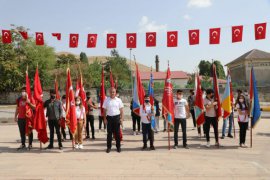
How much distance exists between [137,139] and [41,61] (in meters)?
47.6

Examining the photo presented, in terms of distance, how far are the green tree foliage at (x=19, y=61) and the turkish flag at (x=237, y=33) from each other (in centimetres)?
3623

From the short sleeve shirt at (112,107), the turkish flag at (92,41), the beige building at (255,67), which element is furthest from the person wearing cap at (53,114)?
the beige building at (255,67)

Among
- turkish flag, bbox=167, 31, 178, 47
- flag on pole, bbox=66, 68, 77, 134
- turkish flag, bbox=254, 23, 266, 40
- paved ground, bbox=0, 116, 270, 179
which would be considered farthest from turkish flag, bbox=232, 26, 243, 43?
flag on pole, bbox=66, 68, 77, 134

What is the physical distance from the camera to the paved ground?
695cm

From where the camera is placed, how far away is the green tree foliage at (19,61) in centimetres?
4991

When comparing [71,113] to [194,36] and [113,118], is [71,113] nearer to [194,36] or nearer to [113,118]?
[113,118]

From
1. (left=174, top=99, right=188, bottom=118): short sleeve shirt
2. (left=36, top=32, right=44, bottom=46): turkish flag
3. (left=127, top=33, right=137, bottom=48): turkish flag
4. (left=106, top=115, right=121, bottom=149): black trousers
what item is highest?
(left=36, top=32, right=44, bottom=46): turkish flag

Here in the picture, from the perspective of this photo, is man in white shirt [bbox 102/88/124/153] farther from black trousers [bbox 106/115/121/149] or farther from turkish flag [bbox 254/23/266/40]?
turkish flag [bbox 254/23/266/40]

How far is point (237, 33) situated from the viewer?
1571 centimetres

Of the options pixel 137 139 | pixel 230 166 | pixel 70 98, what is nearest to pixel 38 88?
pixel 70 98

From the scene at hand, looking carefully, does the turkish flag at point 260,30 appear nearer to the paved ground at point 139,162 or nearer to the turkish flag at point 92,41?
the paved ground at point 139,162

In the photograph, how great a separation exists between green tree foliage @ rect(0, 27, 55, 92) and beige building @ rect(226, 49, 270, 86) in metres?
33.6

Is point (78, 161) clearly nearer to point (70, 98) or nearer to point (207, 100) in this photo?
point (70, 98)

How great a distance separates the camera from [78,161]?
8.44 m
